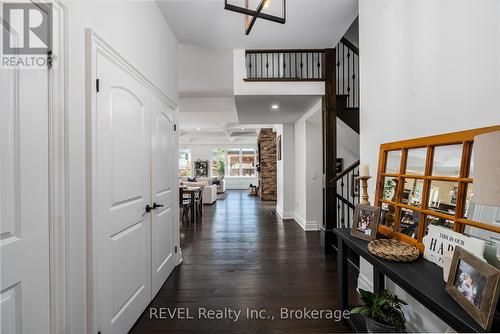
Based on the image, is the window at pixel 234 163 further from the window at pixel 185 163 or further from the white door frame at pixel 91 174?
the white door frame at pixel 91 174

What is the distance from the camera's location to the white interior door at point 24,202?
97 cm

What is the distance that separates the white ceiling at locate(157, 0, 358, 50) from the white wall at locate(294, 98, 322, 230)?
4.08ft

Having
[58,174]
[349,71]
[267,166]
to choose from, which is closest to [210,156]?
[267,166]

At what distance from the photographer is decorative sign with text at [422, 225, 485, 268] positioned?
3.28 feet

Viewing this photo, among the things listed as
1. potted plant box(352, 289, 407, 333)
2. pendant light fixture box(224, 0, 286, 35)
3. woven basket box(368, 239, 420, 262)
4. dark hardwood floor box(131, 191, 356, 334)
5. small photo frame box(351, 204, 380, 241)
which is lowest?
dark hardwood floor box(131, 191, 356, 334)

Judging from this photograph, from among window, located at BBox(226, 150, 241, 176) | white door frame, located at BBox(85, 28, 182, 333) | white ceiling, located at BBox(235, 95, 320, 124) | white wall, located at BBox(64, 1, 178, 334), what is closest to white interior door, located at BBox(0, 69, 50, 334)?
white wall, located at BBox(64, 1, 178, 334)

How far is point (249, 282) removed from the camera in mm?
2619

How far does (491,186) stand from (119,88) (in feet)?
6.87

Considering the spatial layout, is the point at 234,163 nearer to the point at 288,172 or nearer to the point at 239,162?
the point at 239,162

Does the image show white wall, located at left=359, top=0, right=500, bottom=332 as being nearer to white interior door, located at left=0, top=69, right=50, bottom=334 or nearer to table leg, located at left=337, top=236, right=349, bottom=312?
table leg, located at left=337, top=236, right=349, bottom=312

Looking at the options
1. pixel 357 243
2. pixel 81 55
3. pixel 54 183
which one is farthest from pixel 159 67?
pixel 357 243

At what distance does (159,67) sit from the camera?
2504 millimetres

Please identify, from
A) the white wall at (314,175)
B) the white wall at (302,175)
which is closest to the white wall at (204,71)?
the white wall at (302,175)

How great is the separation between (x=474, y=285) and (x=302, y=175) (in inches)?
162
